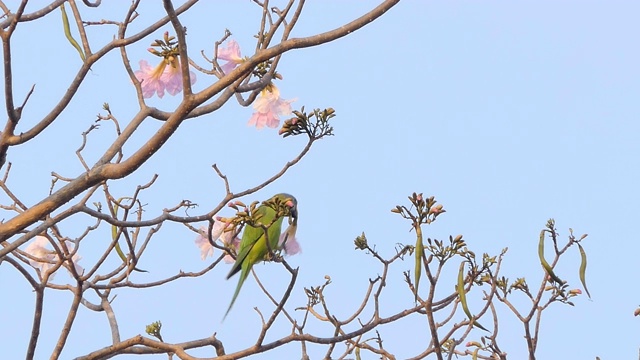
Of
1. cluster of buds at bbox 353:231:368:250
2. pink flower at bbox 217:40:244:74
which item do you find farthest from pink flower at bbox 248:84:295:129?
cluster of buds at bbox 353:231:368:250

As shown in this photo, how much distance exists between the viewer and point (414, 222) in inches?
153

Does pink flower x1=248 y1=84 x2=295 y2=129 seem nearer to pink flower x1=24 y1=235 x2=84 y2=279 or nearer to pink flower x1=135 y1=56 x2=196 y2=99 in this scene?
pink flower x1=135 y1=56 x2=196 y2=99

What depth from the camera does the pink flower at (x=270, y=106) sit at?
152 inches

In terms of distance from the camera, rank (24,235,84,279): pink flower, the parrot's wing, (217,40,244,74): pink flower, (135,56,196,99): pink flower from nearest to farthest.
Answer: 1. (135,56,196,99): pink flower
2. (217,40,244,74): pink flower
3. (24,235,84,279): pink flower
4. the parrot's wing

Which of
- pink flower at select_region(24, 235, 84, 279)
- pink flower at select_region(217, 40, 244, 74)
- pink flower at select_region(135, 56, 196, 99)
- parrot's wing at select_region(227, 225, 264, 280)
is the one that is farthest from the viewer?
parrot's wing at select_region(227, 225, 264, 280)

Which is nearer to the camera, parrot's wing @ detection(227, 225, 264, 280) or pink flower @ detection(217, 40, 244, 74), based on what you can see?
pink flower @ detection(217, 40, 244, 74)

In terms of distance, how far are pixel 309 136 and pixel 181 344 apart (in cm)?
98

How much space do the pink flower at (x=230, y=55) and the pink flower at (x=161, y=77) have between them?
18cm

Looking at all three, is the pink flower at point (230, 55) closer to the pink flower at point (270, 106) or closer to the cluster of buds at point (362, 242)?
the pink flower at point (270, 106)

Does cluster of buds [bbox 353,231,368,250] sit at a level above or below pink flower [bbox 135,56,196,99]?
below

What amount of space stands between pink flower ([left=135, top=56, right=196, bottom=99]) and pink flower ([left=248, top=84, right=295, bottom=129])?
0.94 feet

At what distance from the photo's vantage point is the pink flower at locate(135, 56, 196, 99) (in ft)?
12.4

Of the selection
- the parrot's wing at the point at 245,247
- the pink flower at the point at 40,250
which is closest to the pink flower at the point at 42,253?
the pink flower at the point at 40,250

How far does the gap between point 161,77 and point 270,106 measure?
46 cm
